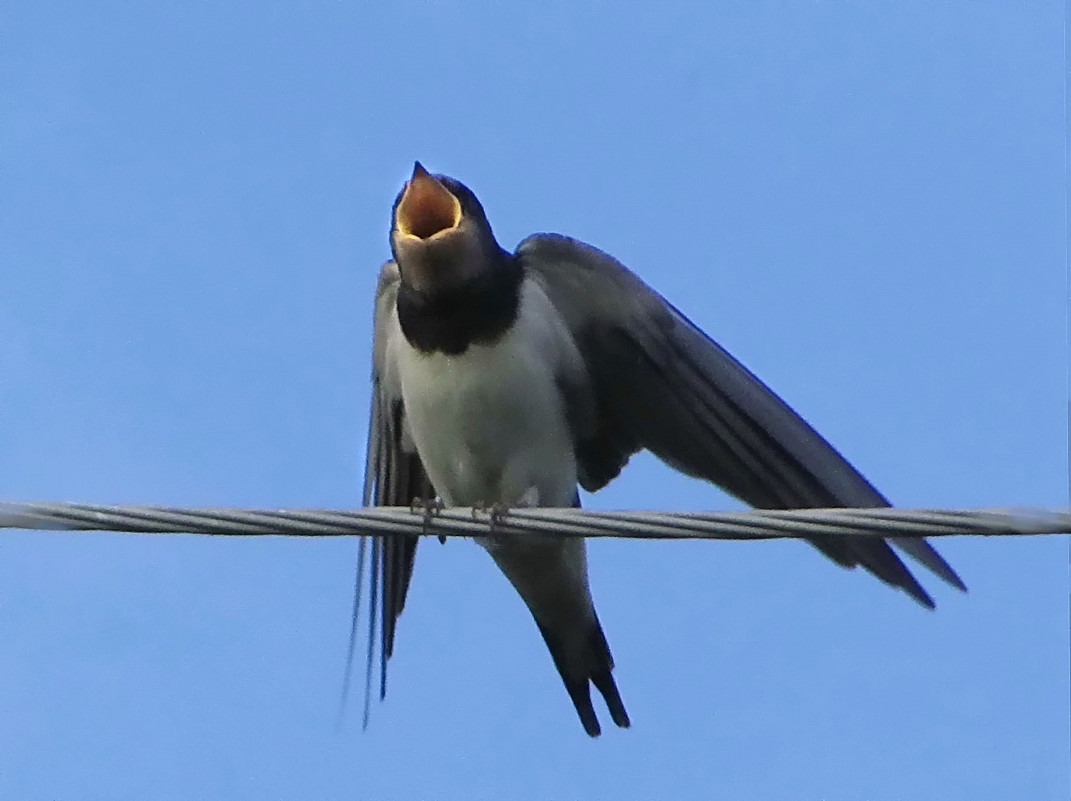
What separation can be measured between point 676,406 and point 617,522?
1.99 meters

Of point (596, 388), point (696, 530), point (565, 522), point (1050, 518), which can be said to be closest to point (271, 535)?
point (565, 522)

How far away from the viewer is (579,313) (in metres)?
5.50

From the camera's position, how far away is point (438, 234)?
522 centimetres

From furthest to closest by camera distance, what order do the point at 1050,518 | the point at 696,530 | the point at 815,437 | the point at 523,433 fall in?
1. the point at 523,433
2. the point at 815,437
3. the point at 696,530
4. the point at 1050,518

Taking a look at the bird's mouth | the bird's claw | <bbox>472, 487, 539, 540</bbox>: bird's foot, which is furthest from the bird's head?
the bird's claw

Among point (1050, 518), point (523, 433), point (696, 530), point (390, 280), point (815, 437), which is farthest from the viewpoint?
point (390, 280)

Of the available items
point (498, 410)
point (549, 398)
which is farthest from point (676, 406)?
point (498, 410)

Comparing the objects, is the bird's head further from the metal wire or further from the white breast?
the metal wire

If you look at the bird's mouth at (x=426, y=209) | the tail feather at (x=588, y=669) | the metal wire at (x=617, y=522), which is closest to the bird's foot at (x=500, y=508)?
the metal wire at (x=617, y=522)

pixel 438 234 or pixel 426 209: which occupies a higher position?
pixel 426 209

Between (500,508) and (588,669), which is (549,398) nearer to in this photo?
Result: (588,669)

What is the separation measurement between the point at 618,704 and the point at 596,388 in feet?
3.38

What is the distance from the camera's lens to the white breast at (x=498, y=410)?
17.0 feet

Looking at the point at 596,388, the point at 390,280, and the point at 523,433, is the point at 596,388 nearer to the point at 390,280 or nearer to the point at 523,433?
the point at 523,433
